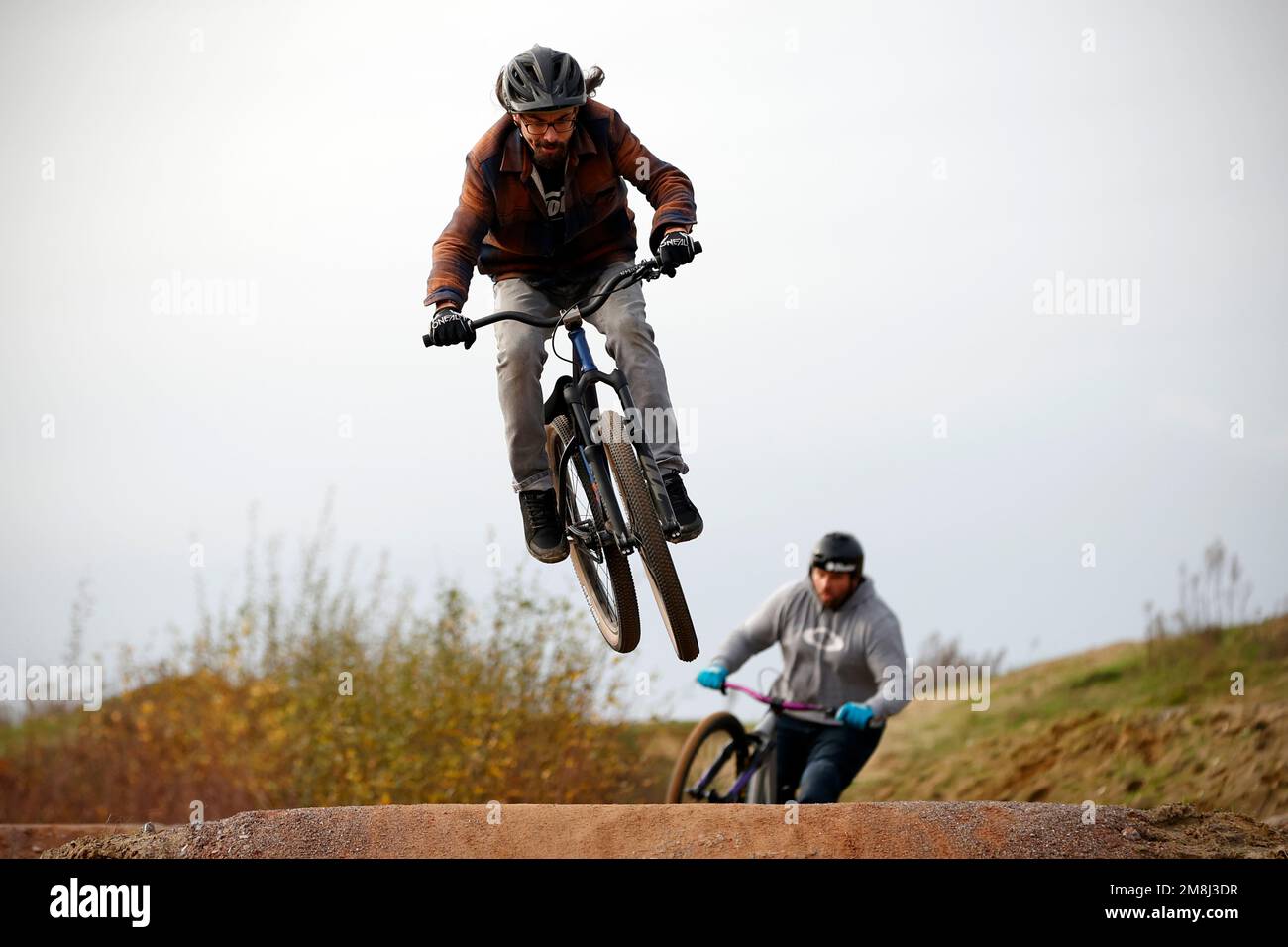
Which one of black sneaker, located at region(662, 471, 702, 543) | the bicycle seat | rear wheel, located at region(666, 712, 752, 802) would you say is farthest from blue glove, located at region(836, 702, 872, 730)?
the bicycle seat

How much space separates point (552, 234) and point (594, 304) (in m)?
0.50

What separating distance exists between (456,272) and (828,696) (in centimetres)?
356

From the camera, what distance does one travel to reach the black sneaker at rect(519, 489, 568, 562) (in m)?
6.21

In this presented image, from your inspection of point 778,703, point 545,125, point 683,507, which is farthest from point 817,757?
point 545,125

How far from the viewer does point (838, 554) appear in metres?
8.02

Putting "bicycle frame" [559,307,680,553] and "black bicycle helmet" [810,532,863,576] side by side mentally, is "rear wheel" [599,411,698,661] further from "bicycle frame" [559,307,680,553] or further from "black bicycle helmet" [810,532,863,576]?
"black bicycle helmet" [810,532,863,576]

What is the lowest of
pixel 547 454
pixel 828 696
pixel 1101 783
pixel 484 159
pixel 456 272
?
pixel 1101 783

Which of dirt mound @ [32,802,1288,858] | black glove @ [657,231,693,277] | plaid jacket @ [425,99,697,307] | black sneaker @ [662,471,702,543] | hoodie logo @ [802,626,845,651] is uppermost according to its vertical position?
plaid jacket @ [425,99,697,307]

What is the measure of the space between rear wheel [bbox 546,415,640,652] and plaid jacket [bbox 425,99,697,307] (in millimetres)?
762

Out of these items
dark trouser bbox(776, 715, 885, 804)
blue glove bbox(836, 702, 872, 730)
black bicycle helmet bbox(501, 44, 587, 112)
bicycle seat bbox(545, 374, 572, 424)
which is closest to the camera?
black bicycle helmet bbox(501, 44, 587, 112)

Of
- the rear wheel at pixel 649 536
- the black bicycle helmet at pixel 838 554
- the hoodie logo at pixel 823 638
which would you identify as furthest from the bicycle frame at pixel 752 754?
the rear wheel at pixel 649 536
